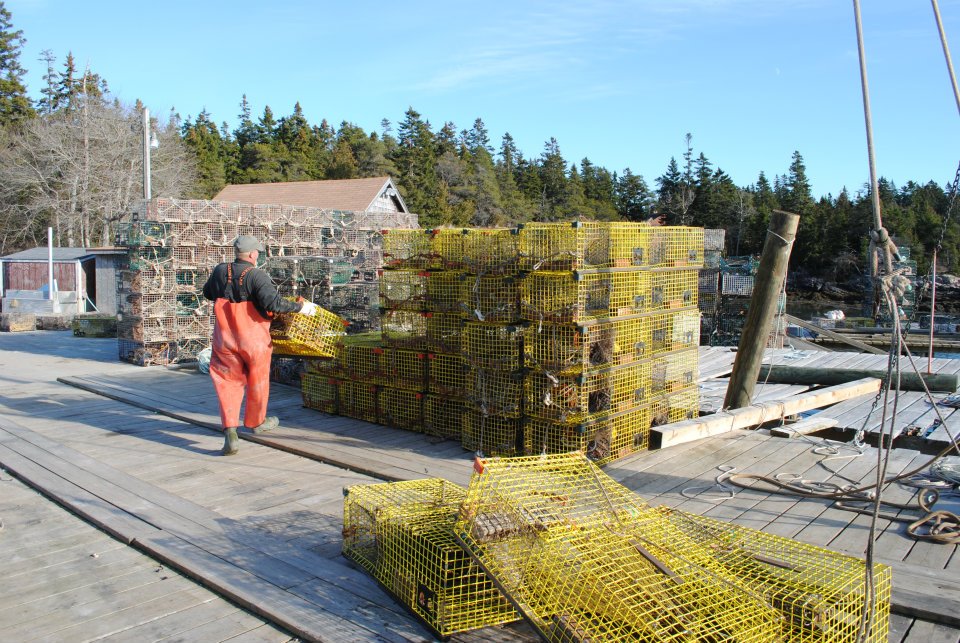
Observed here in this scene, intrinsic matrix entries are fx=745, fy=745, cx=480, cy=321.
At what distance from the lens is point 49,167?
5200 cm

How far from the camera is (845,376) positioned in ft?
35.4

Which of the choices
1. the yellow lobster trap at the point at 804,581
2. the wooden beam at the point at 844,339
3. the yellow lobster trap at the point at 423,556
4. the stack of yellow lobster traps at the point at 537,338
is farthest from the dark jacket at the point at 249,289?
the wooden beam at the point at 844,339

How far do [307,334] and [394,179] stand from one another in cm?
5374

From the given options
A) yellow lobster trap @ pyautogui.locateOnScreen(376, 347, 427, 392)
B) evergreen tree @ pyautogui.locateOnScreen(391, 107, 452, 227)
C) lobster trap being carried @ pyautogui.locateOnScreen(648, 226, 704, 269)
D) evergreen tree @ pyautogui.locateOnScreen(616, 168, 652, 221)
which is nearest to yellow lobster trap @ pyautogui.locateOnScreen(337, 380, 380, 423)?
yellow lobster trap @ pyautogui.locateOnScreen(376, 347, 427, 392)

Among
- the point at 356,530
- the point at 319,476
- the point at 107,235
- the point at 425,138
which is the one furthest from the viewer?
the point at 425,138

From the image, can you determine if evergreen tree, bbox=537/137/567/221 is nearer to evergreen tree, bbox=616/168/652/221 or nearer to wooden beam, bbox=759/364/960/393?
evergreen tree, bbox=616/168/652/221

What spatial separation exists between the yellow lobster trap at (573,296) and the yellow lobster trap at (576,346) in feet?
0.33

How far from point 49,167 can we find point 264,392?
5338 cm

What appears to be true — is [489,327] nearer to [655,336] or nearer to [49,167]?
[655,336]

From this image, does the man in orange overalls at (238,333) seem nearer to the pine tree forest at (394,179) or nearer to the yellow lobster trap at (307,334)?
the yellow lobster trap at (307,334)

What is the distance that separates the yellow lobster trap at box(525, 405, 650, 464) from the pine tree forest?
41.8 metres

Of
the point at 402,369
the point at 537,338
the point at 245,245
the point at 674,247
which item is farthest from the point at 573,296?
the point at 245,245

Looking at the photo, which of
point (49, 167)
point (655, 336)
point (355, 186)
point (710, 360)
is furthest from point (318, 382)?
point (49, 167)

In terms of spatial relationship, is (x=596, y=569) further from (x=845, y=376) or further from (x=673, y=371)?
(x=845, y=376)
